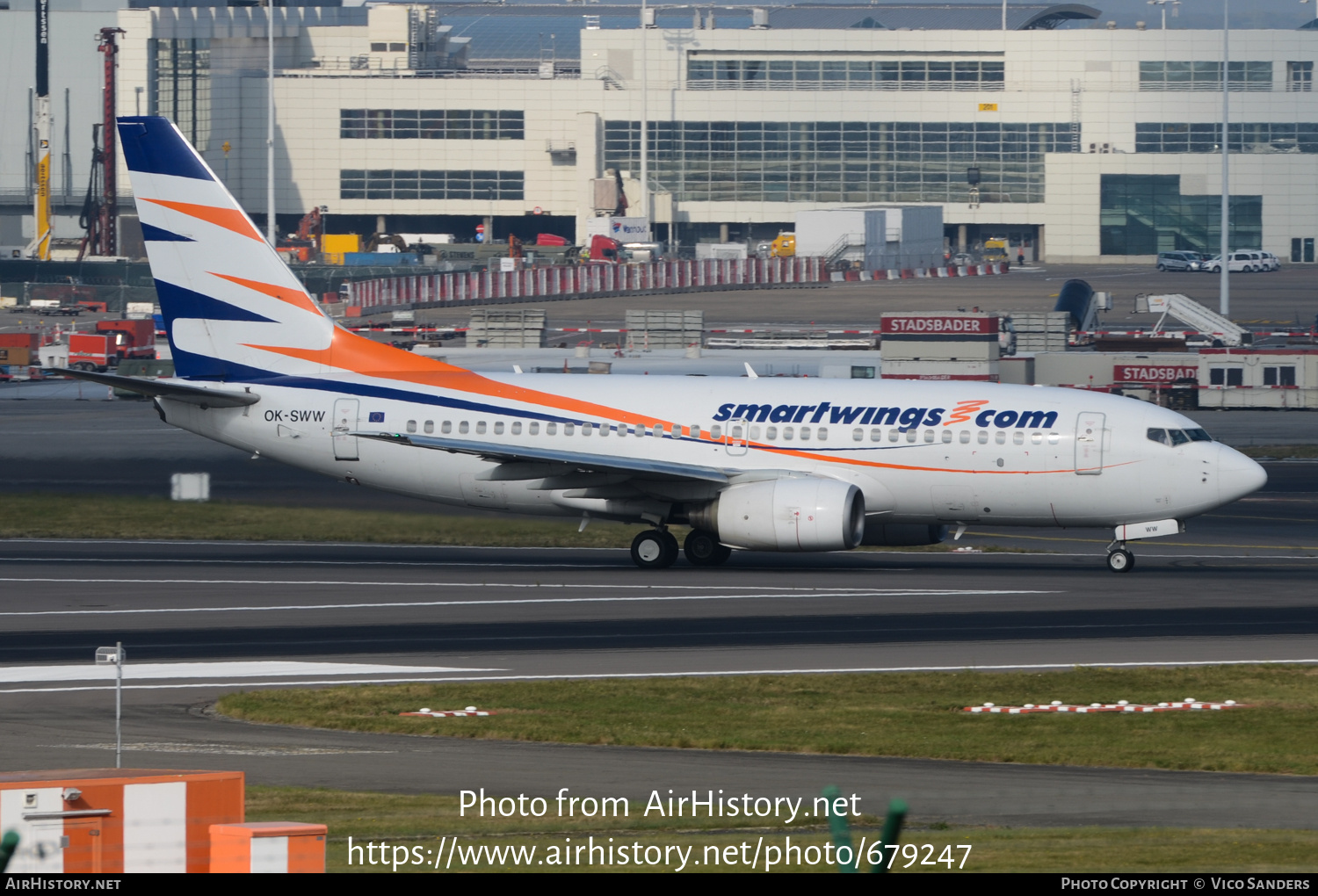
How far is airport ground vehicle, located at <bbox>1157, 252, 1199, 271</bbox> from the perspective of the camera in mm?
152875

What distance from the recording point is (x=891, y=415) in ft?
125

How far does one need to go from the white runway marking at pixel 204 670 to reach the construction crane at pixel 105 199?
117 metres

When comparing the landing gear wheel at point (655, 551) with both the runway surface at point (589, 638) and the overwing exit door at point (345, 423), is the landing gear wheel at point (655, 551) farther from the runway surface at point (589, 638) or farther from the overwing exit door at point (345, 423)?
the overwing exit door at point (345, 423)

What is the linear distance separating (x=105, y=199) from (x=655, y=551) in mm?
115235

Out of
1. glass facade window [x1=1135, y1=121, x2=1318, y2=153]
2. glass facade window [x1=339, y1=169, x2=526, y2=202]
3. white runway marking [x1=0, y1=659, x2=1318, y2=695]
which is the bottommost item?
white runway marking [x1=0, y1=659, x2=1318, y2=695]

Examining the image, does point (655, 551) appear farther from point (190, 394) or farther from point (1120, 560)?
point (190, 394)

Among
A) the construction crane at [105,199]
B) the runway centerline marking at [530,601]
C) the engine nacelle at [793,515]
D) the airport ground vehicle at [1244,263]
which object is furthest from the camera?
the airport ground vehicle at [1244,263]

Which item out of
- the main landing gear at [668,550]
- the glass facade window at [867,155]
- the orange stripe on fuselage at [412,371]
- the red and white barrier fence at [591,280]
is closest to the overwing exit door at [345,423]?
the orange stripe on fuselage at [412,371]

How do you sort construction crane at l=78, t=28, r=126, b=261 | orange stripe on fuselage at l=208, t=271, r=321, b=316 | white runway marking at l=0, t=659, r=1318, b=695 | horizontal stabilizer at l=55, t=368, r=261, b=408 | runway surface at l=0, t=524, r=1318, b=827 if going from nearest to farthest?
runway surface at l=0, t=524, r=1318, b=827 → white runway marking at l=0, t=659, r=1318, b=695 → horizontal stabilizer at l=55, t=368, r=261, b=408 → orange stripe on fuselage at l=208, t=271, r=321, b=316 → construction crane at l=78, t=28, r=126, b=261

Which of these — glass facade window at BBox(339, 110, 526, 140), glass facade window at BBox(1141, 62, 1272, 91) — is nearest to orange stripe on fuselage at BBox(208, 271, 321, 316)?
glass facade window at BBox(339, 110, 526, 140)

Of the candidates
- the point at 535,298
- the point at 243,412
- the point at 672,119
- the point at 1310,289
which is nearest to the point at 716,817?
the point at 243,412

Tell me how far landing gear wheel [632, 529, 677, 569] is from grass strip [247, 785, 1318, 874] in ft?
69.7

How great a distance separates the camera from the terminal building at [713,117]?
168875 millimetres

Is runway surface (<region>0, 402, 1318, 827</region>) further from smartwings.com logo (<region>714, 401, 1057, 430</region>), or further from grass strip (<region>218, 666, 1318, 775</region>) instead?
smartwings.com logo (<region>714, 401, 1057, 430</region>)
